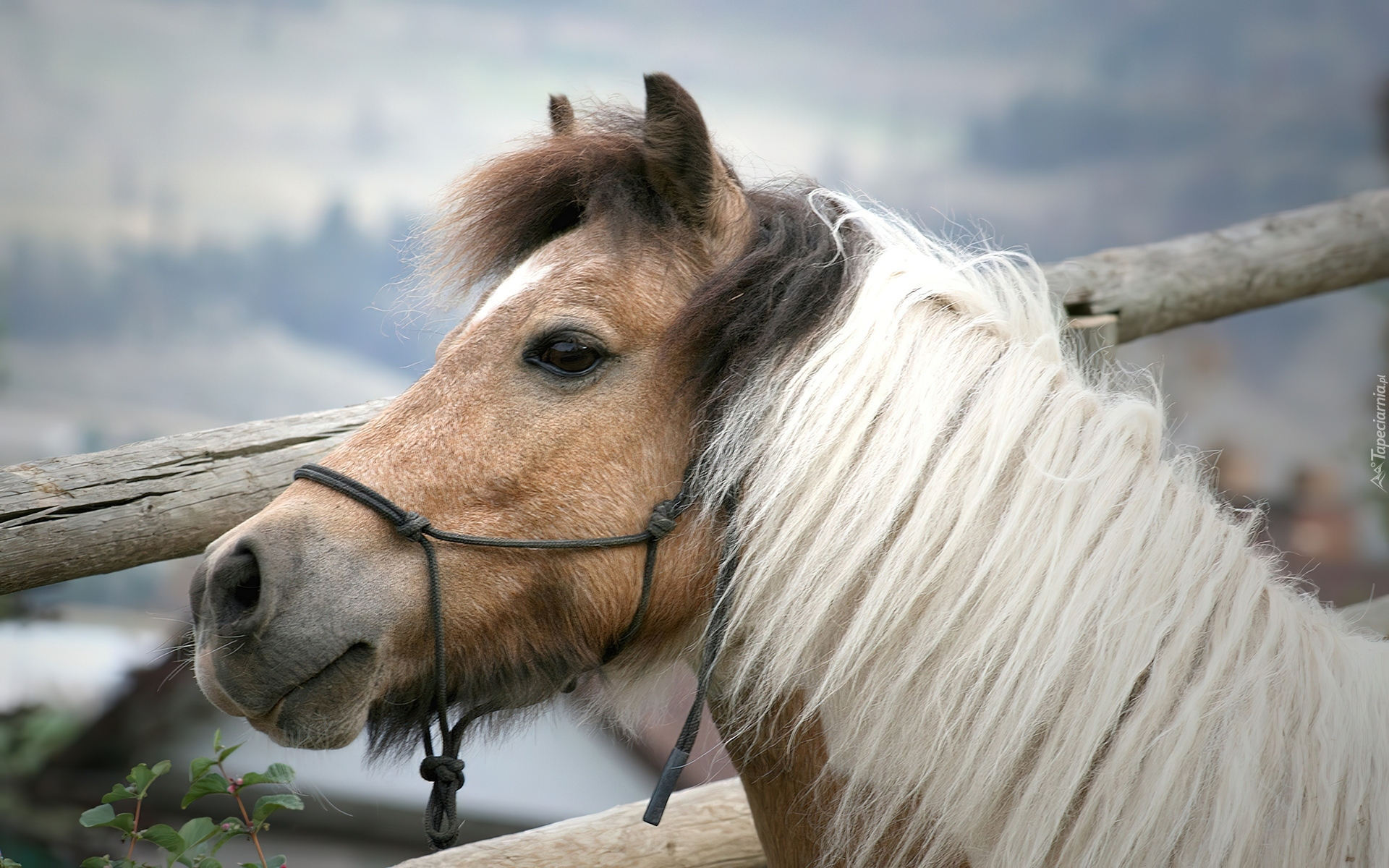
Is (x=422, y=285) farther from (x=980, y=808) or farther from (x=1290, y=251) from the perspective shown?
(x=1290, y=251)

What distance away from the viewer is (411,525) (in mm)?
1057

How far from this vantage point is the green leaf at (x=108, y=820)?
1.15 m

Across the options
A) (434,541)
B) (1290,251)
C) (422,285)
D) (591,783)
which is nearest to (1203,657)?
(434,541)

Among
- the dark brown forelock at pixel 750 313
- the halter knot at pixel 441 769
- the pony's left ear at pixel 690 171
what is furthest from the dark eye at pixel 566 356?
the halter knot at pixel 441 769

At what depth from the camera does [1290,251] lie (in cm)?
269

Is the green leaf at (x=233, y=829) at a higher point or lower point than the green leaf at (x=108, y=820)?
lower

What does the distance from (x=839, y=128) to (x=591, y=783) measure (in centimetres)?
324

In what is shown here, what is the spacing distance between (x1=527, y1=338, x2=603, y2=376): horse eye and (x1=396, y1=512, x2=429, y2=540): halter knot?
0.78 ft

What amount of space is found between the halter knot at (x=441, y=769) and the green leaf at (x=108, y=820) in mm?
371

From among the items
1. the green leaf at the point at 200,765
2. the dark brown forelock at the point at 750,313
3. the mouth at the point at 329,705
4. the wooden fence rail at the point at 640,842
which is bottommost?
the wooden fence rail at the point at 640,842

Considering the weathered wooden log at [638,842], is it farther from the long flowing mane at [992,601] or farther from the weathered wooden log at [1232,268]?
the weathered wooden log at [1232,268]

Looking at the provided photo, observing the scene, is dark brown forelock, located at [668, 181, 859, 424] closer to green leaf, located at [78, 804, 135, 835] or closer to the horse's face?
the horse's face

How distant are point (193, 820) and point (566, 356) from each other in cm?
80

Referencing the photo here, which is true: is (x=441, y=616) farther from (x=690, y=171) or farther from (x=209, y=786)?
(x=690, y=171)
